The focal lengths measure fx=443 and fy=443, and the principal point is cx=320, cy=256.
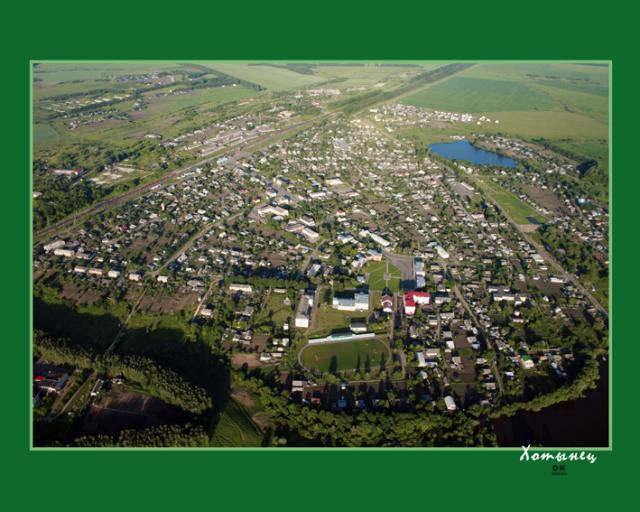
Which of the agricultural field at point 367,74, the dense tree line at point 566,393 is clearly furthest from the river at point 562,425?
the agricultural field at point 367,74

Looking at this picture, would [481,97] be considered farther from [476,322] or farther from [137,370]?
[137,370]

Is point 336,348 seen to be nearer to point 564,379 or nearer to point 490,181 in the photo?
point 564,379

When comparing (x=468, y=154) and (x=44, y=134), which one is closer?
(x=44, y=134)

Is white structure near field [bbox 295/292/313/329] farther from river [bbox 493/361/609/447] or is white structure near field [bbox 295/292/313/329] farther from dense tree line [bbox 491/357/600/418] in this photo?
river [bbox 493/361/609/447]

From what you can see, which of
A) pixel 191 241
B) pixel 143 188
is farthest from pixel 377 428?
pixel 143 188

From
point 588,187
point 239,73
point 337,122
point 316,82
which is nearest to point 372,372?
point 588,187

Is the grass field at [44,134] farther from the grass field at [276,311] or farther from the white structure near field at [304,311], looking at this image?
the white structure near field at [304,311]
